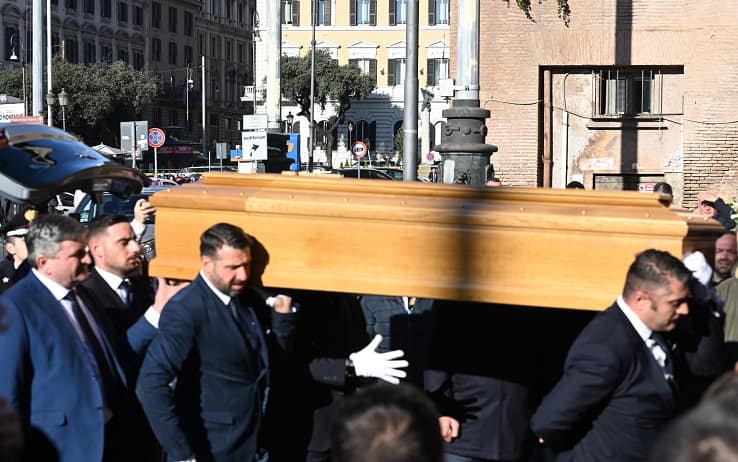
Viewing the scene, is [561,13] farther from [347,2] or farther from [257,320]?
[347,2]

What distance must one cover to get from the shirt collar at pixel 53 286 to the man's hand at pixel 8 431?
8.78 ft

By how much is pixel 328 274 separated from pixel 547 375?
1.42 meters

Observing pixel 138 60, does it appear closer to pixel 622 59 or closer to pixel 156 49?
pixel 156 49

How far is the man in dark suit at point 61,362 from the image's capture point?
518cm

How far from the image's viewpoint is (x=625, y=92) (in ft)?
70.1

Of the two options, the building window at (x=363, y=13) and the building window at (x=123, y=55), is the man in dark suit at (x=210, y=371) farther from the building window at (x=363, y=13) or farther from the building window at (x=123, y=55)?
the building window at (x=363, y=13)

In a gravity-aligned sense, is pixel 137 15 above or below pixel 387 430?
above

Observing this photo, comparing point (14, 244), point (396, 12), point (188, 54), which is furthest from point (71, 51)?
point (14, 244)

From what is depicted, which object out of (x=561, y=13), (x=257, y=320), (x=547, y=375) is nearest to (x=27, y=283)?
(x=257, y=320)

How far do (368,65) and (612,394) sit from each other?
285 feet

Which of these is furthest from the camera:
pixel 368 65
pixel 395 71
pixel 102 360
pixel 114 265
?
pixel 368 65

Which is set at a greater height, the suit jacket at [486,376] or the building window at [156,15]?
the building window at [156,15]

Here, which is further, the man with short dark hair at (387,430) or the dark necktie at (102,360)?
the dark necktie at (102,360)

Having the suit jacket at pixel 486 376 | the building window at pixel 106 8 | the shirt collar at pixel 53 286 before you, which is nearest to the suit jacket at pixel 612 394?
the suit jacket at pixel 486 376
